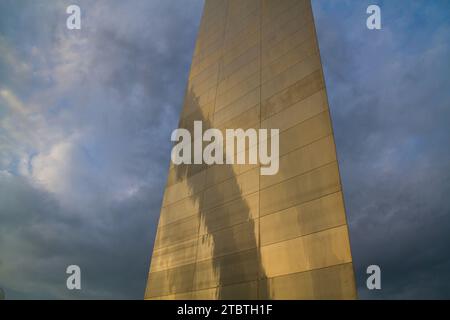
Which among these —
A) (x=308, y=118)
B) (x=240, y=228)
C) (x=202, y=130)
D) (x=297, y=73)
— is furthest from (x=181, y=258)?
(x=297, y=73)

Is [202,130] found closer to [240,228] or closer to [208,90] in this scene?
[208,90]

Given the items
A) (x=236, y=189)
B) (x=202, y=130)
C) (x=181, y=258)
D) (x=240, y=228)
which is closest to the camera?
(x=240, y=228)

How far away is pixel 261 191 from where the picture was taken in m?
12.6

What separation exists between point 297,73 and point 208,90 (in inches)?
241

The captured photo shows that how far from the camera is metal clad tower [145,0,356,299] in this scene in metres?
10.4

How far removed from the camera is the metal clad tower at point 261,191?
410 inches

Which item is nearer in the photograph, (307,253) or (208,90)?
(307,253)

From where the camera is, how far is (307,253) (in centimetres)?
1040

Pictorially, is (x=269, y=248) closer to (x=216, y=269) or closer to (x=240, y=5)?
(x=216, y=269)
